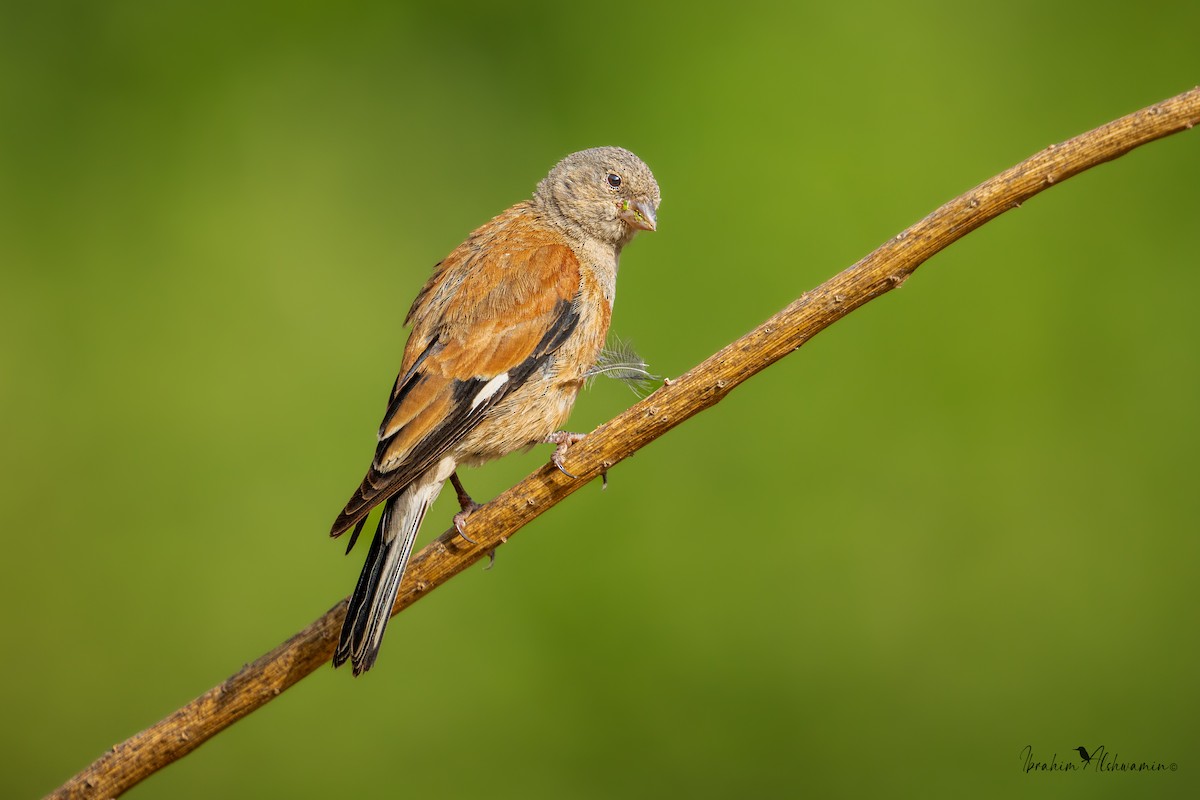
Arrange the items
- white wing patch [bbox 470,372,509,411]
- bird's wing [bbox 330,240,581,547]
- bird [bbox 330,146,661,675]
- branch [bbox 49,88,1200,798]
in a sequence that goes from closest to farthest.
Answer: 1. branch [bbox 49,88,1200,798]
2. bird [bbox 330,146,661,675]
3. bird's wing [bbox 330,240,581,547]
4. white wing patch [bbox 470,372,509,411]

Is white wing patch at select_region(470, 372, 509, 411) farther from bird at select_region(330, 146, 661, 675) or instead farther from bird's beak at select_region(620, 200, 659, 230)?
bird's beak at select_region(620, 200, 659, 230)

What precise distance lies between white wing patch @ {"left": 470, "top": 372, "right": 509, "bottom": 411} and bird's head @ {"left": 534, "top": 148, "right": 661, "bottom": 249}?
24.2 inches

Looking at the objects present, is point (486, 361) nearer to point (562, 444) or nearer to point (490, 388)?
point (490, 388)

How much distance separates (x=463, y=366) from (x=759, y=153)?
180 cm

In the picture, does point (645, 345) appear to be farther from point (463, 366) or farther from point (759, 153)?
point (463, 366)

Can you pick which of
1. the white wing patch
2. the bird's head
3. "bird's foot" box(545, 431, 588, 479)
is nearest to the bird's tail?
the white wing patch

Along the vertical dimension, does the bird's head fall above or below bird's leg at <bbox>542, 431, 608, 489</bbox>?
above

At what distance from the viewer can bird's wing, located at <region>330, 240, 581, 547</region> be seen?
2547 mm

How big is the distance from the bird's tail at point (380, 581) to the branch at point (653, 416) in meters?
0.04

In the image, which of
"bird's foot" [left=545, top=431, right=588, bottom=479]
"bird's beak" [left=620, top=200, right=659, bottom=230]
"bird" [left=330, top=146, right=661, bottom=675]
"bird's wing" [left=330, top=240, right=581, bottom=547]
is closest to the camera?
"bird's foot" [left=545, top=431, right=588, bottom=479]

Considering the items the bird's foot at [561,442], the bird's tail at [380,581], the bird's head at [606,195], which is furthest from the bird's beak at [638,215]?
the bird's tail at [380,581]

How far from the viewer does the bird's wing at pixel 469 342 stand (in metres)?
2.55

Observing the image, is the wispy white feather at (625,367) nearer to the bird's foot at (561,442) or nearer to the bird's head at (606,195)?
the bird's foot at (561,442)

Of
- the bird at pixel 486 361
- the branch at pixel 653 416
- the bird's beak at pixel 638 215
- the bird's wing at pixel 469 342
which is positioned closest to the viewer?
the branch at pixel 653 416
